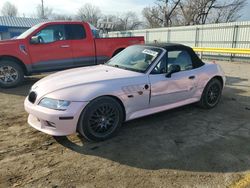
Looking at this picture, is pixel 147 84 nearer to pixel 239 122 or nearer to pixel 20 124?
pixel 239 122

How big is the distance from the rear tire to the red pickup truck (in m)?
4.23

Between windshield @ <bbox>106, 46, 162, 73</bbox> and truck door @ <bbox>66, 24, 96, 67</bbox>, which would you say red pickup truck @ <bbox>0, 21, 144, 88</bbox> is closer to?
truck door @ <bbox>66, 24, 96, 67</bbox>

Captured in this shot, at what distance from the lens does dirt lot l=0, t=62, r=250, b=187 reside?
3086 mm

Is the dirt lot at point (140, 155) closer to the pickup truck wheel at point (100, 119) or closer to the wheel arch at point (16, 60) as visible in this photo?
the pickup truck wheel at point (100, 119)

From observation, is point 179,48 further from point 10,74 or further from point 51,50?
point 10,74

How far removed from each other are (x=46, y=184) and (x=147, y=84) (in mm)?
2285

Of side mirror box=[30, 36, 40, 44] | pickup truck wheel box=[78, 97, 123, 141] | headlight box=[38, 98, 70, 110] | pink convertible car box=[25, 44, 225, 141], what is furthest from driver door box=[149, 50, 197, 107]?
side mirror box=[30, 36, 40, 44]

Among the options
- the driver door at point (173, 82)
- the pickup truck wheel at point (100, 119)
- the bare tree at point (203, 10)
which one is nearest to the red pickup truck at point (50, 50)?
the driver door at point (173, 82)

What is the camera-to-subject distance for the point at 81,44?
28.0 feet

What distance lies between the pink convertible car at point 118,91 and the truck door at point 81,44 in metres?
3.58

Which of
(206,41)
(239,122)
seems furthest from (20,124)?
(206,41)

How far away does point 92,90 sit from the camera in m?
3.84

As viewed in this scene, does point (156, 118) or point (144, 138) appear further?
point (156, 118)

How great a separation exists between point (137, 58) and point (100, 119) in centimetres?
159
